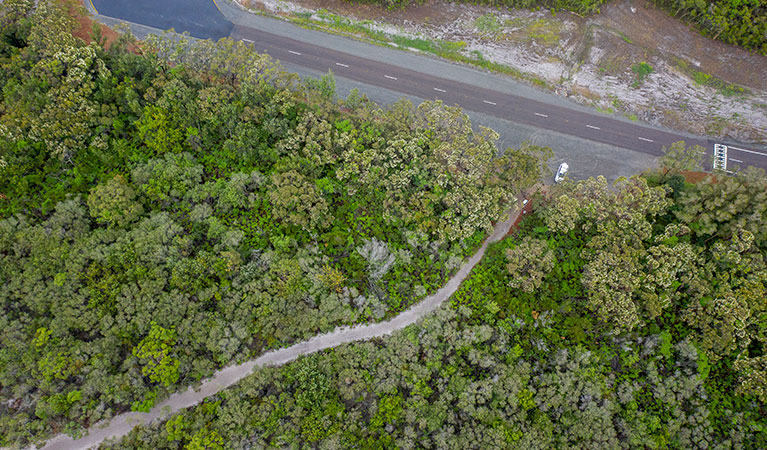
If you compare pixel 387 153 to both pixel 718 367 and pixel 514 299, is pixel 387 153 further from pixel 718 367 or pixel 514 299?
pixel 718 367

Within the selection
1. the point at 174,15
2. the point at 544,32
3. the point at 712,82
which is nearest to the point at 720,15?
the point at 712,82

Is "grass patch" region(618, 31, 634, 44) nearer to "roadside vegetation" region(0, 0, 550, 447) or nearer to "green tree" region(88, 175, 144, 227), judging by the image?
"roadside vegetation" region(0, 0, 550, 447)

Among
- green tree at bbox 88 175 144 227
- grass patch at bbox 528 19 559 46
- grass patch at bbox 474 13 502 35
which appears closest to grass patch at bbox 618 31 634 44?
grass patch at bbox 528 19 559 46

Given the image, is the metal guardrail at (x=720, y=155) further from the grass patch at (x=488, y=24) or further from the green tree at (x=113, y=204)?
the green tree at (x=113, y=204)

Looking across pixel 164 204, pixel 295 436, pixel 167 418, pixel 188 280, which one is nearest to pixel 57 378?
pixel 167 418

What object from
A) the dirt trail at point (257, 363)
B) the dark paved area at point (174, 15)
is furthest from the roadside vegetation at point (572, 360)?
the dark paved area at point (174, 15)
